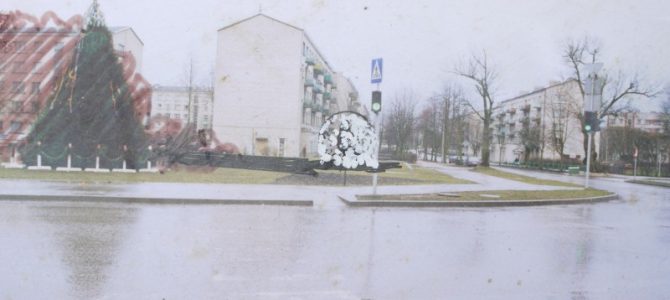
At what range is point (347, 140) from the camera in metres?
17.8

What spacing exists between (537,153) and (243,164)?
68.0m

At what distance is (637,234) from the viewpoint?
30.3ft

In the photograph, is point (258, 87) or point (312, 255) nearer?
point (312, 255)

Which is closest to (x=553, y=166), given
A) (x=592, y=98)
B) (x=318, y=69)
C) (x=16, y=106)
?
(x=318, y=69)

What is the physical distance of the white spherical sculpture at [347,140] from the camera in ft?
56.3

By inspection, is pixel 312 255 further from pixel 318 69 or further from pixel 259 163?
pixel 318 69

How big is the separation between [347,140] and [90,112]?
10.5 metres

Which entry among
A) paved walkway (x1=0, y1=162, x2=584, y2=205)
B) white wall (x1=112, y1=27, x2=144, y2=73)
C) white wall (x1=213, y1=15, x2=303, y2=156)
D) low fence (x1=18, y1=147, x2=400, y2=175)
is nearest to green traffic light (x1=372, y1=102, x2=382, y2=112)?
paved walkway (x1=0, y1=162, x2=584, y2=205)

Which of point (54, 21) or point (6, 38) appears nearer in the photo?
point (54, 21)

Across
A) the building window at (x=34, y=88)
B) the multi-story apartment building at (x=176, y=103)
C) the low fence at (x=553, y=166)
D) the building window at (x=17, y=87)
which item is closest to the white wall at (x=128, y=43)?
the building window at (x=34, y=88)

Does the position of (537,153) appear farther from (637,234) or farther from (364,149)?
(637,234)

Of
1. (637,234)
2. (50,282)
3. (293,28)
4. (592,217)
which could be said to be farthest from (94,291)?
(293,28)

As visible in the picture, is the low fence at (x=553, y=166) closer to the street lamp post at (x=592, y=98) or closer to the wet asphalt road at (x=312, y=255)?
the street lamp post at (x=592, y=98)

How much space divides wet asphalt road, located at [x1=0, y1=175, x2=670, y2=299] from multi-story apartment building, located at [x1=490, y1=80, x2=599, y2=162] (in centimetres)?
4822
